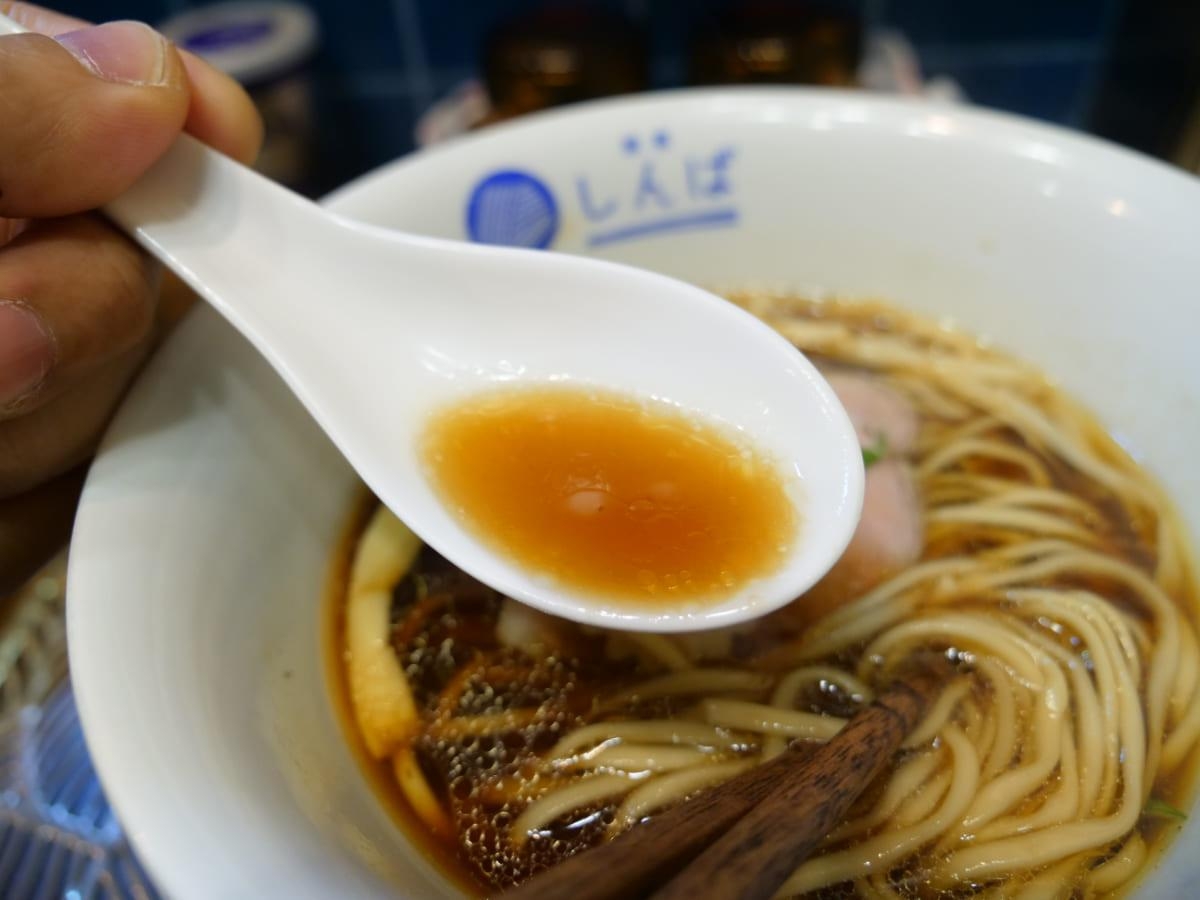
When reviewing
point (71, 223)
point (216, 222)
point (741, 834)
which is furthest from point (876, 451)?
point (71, 223)

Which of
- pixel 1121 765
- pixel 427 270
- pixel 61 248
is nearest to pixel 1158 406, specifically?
pixel 1121 765

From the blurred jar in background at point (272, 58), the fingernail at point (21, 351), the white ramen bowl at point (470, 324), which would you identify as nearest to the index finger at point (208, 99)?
the white ramen bowl at point (470, 324)

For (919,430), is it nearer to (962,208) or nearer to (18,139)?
(962,208)

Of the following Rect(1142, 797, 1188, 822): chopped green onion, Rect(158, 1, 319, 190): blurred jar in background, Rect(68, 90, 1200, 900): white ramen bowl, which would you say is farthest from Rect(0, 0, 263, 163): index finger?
Rect(1142, 797, 1188, 822): chopped green onion

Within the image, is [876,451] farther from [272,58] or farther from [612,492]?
[272,58]

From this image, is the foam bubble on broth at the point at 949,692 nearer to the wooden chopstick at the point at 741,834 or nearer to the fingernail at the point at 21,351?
the wooden chopstick at the point at 741,834

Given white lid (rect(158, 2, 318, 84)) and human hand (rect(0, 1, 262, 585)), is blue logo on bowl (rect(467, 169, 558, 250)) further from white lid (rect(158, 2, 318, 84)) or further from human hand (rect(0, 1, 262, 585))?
white lid (rect(158, 2, 318, 84))
